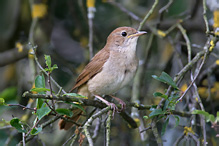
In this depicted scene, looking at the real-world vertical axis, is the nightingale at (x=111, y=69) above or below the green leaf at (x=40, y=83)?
below

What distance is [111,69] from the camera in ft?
13.5

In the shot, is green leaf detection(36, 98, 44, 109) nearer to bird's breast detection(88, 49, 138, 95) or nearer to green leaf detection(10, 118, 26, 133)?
green leaf detection(10, 118, 26, 133)

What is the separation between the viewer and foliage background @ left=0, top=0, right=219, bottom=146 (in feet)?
16.0

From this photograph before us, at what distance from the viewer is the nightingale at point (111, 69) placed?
4102mm

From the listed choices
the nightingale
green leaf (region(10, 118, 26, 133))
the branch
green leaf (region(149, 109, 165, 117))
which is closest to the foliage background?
the branch

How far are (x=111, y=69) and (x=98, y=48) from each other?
1.84 metres

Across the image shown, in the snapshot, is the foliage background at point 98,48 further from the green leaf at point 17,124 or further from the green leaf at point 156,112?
the green leaf at point 17,124

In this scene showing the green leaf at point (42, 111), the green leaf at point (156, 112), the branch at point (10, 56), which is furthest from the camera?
→ the branch at point (10, 56)

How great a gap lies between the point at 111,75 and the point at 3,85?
251cm

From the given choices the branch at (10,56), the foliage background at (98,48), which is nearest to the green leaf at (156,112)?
the foliage background at (98,48)

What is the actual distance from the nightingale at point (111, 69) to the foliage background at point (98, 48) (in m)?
0.66

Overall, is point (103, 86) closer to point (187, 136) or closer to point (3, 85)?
point (187, 136)

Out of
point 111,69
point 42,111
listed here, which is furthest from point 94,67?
point 42,111

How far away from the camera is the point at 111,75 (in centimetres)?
409
